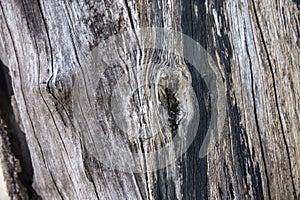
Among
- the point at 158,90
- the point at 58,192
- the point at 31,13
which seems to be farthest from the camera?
the point at 58,192

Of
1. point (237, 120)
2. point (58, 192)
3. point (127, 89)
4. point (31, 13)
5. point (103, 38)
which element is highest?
point (31, 13)

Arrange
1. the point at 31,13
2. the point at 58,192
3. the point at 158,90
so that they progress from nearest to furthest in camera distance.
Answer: the point at 158,90
the point at 31,13
the point at 58,192

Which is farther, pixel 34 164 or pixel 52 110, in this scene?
pixel 34 164

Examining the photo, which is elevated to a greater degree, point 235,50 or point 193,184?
point 235,50

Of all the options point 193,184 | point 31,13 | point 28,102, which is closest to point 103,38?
point 31,13

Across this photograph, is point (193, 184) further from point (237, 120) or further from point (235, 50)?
point (235, 50)

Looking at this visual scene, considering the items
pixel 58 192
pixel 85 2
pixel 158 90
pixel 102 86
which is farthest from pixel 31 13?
A: pixel 58 192

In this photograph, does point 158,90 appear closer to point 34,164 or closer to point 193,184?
point 193,184
